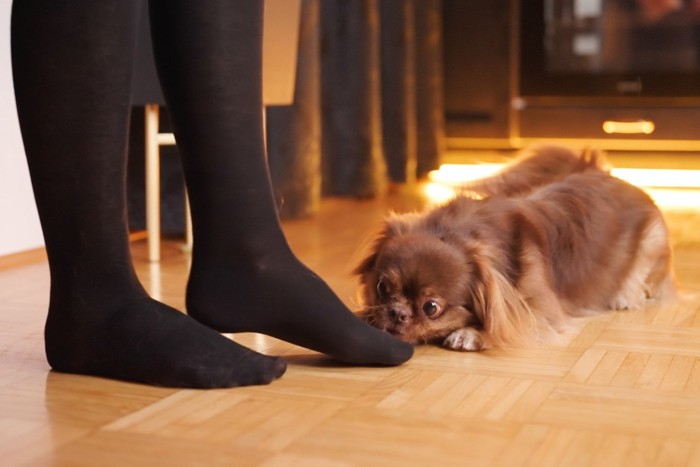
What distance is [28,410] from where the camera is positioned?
1.15 m

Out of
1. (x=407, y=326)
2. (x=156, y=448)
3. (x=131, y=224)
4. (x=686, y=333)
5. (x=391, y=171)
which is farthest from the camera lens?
(x=391, y=171)

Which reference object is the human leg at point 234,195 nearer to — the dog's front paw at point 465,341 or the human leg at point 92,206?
the human leg at point 92,206

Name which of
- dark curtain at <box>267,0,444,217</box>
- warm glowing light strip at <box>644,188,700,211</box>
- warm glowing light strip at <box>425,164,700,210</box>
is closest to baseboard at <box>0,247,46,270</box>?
dark curtain at <box>267,0,444,217</box>

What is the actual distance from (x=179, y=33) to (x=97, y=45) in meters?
0.10

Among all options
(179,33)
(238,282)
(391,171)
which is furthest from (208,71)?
(391,171)

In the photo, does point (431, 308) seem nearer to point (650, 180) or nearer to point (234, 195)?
point (234, 195)

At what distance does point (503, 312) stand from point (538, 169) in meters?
0.63

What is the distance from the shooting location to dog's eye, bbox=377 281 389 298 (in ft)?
5.09

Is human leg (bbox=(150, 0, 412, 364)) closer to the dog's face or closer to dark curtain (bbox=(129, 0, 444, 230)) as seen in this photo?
the dog's face

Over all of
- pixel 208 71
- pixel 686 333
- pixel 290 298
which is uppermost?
pixel 208 71

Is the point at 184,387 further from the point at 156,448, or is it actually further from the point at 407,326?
the point at 407,326

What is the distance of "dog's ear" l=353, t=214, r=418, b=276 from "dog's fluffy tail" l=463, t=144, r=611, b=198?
299 mm

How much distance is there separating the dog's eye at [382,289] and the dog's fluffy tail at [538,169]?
1.45 feet

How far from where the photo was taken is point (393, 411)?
115 cm
